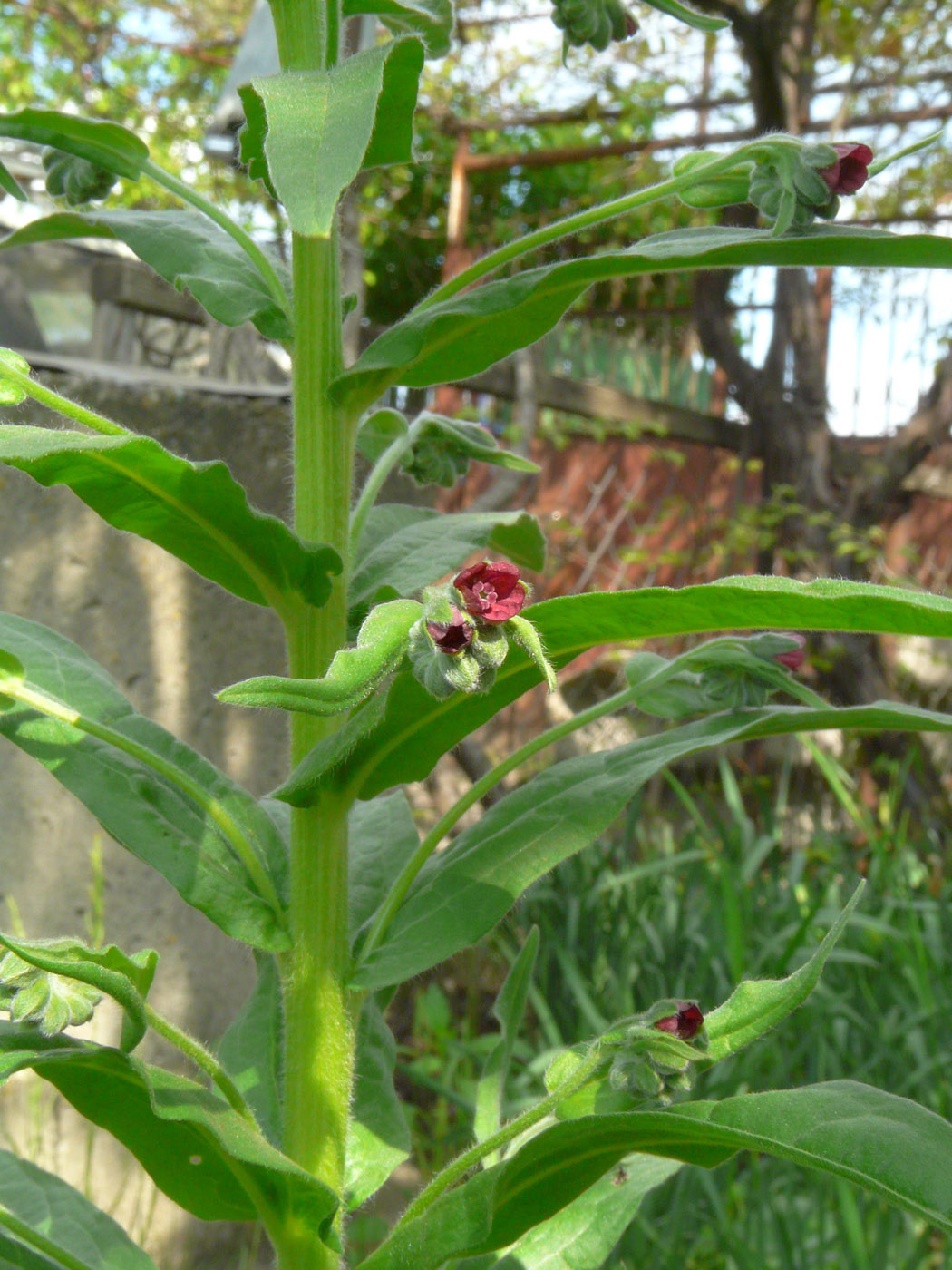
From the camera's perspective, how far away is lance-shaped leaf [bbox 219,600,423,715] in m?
0.53

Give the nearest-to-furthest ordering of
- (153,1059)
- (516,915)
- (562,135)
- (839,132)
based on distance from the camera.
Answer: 1. (153,1059)
2. (516,915)
3. (839,132)
4. (562,135)

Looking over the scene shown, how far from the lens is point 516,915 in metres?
2.82

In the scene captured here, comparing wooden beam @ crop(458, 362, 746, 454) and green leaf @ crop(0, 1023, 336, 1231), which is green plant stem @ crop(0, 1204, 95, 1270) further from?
wooden beam @ crop(458, 362, 746, 454)

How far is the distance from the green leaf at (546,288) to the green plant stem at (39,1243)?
2.16ft

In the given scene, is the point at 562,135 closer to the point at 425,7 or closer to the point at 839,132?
the point at 839,132

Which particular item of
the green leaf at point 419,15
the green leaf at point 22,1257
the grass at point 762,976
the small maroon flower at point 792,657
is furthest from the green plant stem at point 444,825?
the grass at point 762,976

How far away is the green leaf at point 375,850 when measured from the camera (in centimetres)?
103

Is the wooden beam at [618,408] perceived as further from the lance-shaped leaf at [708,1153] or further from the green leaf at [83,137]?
the lance-shaped leaf at [708,1153]

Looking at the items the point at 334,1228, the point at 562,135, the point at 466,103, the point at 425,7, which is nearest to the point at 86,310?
the point at 466,103

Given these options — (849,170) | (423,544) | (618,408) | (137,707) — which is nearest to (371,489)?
(423,544)

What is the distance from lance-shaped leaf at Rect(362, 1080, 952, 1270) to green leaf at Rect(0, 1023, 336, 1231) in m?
0.09

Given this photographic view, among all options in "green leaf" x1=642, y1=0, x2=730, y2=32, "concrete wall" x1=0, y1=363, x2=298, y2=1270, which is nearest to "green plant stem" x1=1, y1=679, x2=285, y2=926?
"green leaf" x1=642, y1=0, x2=730, y2=32

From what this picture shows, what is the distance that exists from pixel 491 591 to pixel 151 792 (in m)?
0.40

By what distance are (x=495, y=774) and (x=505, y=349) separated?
34 centimetres
